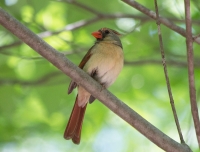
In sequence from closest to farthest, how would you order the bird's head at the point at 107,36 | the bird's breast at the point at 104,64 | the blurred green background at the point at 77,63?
1. the bird's breast at the point at 104,64
2. the bird's head at the point at 107,36
3. the blurred green background at the point at 77,63

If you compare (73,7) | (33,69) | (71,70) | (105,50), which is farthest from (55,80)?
(71,70)

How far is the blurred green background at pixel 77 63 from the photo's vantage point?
522 centimetres

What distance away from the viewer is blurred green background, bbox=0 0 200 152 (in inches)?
205

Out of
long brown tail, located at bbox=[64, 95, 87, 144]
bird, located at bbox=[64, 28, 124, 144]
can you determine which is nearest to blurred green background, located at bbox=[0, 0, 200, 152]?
bird, located at bbox=[64, 28, 124, 144]

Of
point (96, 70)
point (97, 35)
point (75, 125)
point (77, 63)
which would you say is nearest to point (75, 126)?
point (75, 125)

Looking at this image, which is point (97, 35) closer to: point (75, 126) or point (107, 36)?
point (107, 36)

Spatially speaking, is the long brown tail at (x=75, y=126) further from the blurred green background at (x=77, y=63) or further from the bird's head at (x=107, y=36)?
the blurred green background at (x=77, y=63)

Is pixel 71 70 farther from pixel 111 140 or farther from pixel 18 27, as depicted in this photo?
pixel 111 140

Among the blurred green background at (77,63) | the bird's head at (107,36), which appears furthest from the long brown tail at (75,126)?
the blurred green background at (77,63)

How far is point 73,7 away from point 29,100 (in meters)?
1.19

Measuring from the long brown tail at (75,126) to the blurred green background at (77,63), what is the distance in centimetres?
102

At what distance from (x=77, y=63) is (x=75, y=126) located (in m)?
1.33

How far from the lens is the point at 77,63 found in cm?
546

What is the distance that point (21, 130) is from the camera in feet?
20.0
